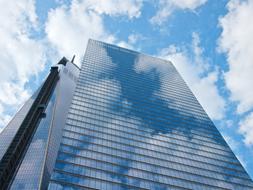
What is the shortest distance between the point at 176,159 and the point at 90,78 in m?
44.8

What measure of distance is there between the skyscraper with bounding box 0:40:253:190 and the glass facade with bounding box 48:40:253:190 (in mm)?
242

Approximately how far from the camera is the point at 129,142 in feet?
276

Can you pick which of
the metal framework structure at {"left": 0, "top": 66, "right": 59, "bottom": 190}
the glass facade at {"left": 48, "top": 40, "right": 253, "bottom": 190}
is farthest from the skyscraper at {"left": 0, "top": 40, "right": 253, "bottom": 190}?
the metal framework structure at {"left": 0, "top": 66, "right": 59, "bottom": 190}

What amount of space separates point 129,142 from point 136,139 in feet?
11.4

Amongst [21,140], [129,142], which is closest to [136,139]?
[129,142]

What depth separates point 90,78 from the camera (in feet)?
359

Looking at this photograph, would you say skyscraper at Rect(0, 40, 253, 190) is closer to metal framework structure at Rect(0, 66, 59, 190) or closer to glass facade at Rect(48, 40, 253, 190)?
glass facade at Rect(48, 40, 253, 190)

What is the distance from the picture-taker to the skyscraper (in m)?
69.6

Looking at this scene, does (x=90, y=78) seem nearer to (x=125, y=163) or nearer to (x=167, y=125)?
(x=167, y=125)

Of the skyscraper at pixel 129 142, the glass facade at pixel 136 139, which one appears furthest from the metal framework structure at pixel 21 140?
the glass facade at pixel 136 139

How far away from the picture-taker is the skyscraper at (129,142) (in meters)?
69.6

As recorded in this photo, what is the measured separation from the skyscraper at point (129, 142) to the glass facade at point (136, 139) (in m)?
0.24

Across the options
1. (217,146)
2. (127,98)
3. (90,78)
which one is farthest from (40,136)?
(217,146)

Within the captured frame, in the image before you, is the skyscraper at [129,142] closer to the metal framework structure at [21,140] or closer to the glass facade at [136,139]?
the glass facade at [136,139]
